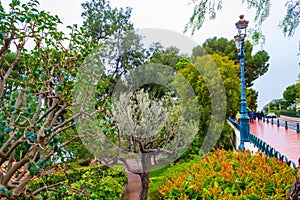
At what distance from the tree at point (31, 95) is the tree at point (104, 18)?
36.8 feet

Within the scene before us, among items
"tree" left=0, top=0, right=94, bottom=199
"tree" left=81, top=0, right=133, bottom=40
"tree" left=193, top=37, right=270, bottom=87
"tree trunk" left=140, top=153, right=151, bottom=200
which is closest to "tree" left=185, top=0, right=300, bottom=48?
"tree" left=0, top=0, right=94, bottom=199

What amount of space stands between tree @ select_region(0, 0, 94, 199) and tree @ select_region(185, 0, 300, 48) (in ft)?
4.05

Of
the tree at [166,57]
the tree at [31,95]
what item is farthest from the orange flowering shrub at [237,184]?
the tree at [166,57]

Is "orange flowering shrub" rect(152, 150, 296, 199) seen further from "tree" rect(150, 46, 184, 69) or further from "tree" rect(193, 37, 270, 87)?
"tree" rect(193, 37, 270, 87)

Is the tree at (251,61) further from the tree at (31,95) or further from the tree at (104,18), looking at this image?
the tree at (31,95)

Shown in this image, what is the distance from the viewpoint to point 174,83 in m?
8.58

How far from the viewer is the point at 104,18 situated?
14242 mm

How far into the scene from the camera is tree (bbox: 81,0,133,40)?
13859 millimetres

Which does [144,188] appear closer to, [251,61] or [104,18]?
[104,18]

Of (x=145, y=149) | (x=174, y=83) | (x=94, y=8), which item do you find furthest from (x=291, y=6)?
(x=94, y=8)

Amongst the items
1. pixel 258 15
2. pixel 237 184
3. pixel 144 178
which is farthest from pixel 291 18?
pixel 144 178

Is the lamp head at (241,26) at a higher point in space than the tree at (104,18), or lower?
lower

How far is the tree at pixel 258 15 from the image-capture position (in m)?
2.45

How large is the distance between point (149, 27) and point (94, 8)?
10.2 metres
